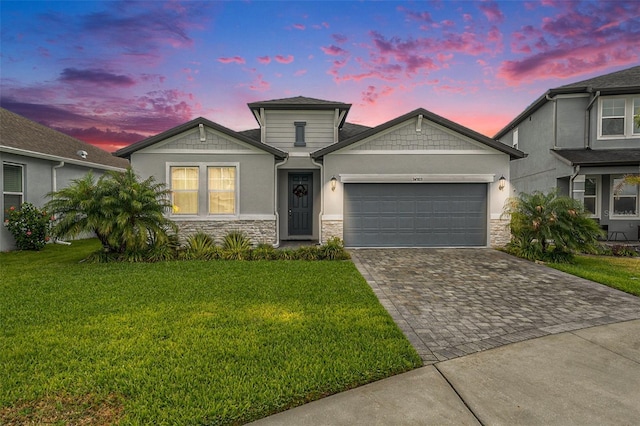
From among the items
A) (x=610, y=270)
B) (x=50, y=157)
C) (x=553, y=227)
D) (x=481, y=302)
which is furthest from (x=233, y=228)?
(x=610, y=270)

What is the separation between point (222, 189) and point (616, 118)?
15.2 m

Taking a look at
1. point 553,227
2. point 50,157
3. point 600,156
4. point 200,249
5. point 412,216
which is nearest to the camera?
point 553,227

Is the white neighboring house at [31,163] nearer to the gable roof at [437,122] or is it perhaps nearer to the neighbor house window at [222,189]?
the neighbor house window at [222,189]

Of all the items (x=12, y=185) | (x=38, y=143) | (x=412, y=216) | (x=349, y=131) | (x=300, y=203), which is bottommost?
(x=412, y=216)

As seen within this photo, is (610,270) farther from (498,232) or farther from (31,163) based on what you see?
(31,163)

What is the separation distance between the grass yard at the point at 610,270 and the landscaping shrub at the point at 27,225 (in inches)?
608

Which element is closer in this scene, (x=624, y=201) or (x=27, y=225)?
(x=27, y=225)

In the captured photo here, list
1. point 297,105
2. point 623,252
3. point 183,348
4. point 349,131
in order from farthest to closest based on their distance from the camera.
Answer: point 349,131 < point 297,105 < point 623,252 < point 183,348

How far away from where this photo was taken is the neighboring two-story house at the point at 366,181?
11336 millimetres

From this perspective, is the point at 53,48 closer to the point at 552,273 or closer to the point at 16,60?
the point at 16,60

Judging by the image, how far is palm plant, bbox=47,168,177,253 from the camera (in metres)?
8.66

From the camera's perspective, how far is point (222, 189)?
1150cm

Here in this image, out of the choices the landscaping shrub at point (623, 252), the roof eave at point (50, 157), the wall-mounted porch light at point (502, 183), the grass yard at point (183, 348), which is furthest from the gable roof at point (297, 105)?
the landscaping shrub at point (623, 252)

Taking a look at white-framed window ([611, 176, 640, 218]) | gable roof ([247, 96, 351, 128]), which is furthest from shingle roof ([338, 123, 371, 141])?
white-framed window ([611, 176, 640, 218])
